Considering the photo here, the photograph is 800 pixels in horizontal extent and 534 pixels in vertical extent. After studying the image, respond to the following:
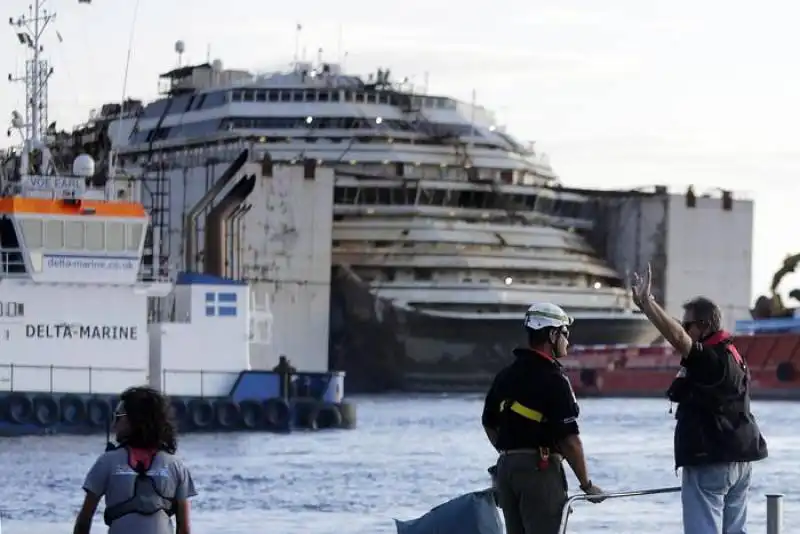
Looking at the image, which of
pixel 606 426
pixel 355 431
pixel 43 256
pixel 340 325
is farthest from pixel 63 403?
pixel 340 325

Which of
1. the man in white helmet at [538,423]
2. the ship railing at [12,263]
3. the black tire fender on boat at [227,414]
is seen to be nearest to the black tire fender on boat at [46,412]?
the ship railing at [12,263]

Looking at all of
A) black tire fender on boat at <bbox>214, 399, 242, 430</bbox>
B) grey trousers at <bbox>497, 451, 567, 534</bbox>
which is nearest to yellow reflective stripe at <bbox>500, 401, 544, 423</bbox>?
grey trousers at <bbox>497, 451, 567, 534</bbox>

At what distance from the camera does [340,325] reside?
67.1m

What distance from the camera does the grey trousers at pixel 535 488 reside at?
9.60 m

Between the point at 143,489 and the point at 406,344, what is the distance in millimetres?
58694

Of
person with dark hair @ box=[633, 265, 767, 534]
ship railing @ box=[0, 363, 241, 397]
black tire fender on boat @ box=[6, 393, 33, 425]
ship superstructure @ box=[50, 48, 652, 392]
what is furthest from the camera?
ship superstructure @ box=[50, 48, 652, 392]

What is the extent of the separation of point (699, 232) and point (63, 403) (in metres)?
37.4

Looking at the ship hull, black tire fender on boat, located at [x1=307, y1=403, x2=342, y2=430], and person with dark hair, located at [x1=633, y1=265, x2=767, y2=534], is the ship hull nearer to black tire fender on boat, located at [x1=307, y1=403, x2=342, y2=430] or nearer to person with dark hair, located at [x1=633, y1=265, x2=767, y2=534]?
black tire fender on boat, located at [x1=307, y1=403, x2=342, y2=430]

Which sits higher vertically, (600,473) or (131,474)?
(131,474)

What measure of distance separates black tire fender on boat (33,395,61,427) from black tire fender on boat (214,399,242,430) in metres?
3.29

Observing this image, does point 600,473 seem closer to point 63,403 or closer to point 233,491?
point 233,491

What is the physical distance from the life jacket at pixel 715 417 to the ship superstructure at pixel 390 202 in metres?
51.0

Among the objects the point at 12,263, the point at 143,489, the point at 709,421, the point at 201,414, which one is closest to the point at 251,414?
the point at 201,414

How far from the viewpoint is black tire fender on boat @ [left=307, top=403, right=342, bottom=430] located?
42688mm
